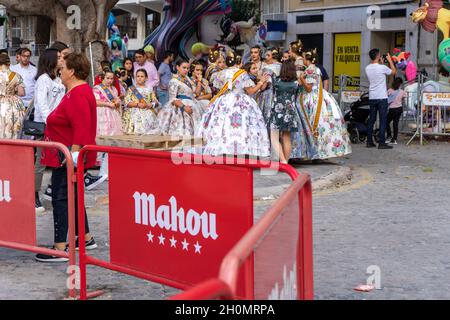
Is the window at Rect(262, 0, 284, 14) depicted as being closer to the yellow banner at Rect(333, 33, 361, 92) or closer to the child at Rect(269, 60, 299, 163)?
the yellow banner at Rect(333, 33, 361, 92)

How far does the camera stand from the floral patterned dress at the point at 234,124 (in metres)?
11.4

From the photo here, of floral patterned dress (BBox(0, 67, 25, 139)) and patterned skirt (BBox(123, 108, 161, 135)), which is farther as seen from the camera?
patterned skirt (BBox(123, 108, 161, 135))

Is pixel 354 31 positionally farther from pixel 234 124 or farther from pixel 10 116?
pixel 10 116

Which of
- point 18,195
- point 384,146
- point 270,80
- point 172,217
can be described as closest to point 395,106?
point 384,146

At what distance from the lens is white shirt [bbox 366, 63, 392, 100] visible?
1507 cm

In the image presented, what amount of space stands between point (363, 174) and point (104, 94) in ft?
12.9

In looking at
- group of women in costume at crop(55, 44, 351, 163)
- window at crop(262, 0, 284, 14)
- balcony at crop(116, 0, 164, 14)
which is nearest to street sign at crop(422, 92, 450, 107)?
group of women in costume at crop(55, 44, 351, 163)

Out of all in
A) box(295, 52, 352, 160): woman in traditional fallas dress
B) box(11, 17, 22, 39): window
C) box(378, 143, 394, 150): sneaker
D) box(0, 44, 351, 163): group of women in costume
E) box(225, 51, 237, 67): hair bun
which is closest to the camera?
box(0, 44, 351, 163): group of women in costume

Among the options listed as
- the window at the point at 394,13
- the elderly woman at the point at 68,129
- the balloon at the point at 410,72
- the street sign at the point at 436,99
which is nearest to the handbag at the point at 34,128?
the elderly woman at the point at 68,129

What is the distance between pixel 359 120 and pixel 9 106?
804 centimetres

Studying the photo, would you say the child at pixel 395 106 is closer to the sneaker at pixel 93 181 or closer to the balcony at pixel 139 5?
the sneaker at pixel 93 181

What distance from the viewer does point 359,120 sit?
16609 mm

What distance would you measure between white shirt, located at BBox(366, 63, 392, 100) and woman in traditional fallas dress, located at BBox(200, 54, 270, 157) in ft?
13.2

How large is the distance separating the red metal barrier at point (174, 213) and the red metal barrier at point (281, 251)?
424mm
